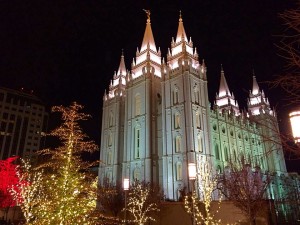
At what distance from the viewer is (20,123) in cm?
8919

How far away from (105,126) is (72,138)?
40178mm

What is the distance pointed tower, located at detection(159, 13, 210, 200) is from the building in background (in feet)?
183

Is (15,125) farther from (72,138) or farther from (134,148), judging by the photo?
(72,138)

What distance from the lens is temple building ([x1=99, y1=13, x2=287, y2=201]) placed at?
41.5 m

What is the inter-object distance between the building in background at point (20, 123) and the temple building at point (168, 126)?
4263 centimetres

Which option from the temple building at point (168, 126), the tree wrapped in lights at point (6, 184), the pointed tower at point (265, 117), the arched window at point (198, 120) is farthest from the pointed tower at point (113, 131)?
the pointed tower at point (265, 117)

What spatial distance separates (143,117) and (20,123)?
191 feet

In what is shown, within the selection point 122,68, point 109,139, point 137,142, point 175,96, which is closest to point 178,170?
point 137,142

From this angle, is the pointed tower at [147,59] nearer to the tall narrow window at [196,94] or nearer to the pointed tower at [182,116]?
the pointed tower at [182,116]

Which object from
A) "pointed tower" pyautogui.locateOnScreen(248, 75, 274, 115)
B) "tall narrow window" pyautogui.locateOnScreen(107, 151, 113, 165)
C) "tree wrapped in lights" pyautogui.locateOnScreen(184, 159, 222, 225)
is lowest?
"tree wrapped in lights" pyautogui.locateOnScreen(184, 159, 222, 225)

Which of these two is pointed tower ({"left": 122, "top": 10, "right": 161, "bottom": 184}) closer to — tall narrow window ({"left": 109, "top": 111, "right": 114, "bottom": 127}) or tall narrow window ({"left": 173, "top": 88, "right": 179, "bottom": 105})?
tall narrow window ({"left": 173, "top": 88, "right": 179, "bottom": 105})

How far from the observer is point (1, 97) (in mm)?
87062

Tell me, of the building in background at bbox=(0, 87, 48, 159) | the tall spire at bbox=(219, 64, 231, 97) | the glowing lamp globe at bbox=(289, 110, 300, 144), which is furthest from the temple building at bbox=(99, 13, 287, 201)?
the building in background at bbox=(0, 87, 48, 159)

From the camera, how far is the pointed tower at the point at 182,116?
40.0 m
